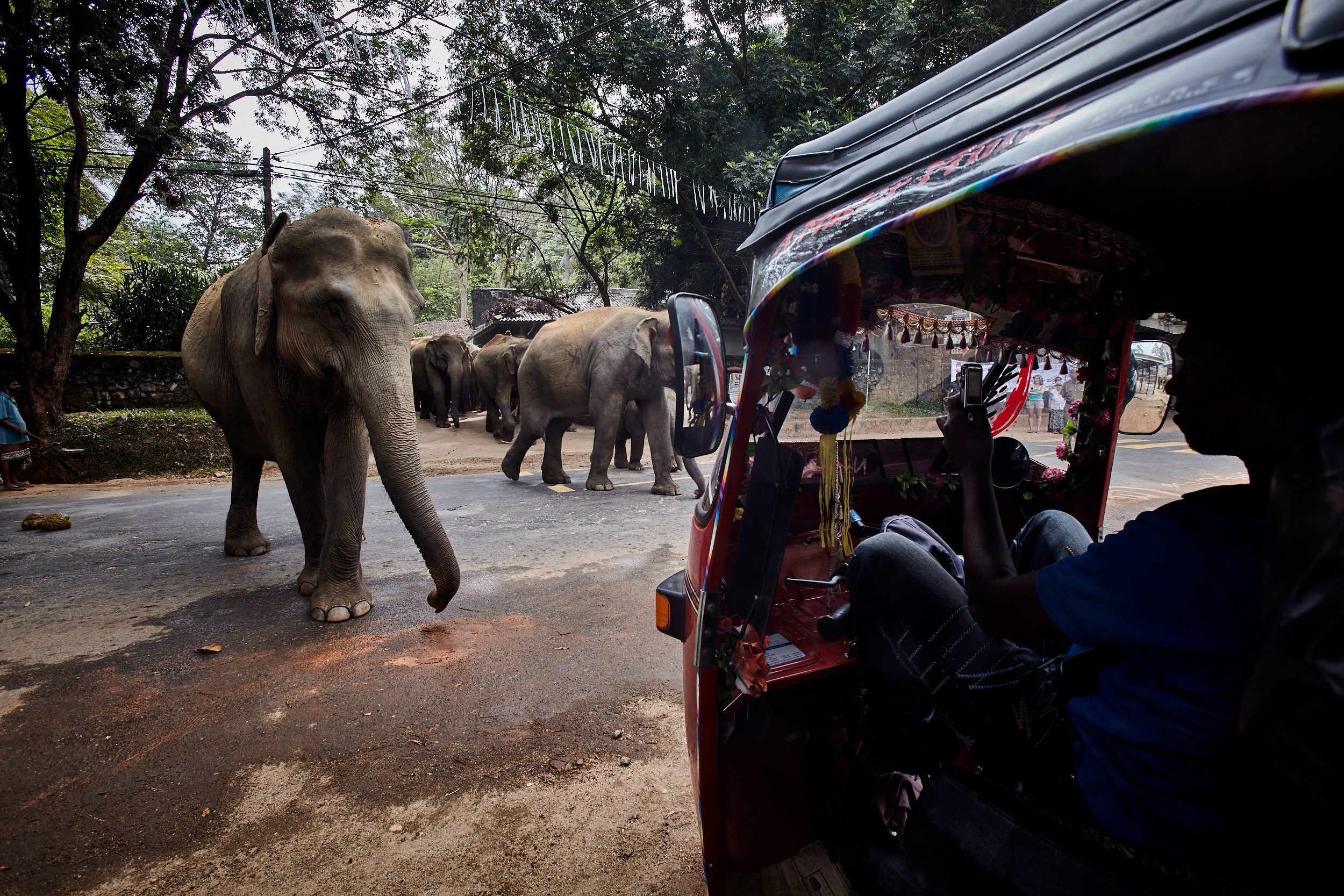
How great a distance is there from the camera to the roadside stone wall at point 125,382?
1275cm

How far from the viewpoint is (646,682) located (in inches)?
137

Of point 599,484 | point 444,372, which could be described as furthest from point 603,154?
point 444,372

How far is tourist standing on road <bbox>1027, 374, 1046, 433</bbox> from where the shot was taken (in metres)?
3.22

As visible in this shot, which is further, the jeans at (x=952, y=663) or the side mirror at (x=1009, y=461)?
the side mirror at (x=1009, y=461)

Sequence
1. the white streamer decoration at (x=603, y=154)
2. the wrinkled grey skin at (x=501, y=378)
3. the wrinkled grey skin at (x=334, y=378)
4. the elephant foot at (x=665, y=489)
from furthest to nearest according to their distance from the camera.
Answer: the wrinkled grey skin at (x=501, y=378)
the white streamer decoration at (x=603, y=154)
the elephant foot at (x=665, y=489)
the wrinkled grey skin at (x=334, y=378)

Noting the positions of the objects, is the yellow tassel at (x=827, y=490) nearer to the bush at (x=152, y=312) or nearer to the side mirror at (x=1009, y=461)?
the side mirror at (x=1009, y=461)

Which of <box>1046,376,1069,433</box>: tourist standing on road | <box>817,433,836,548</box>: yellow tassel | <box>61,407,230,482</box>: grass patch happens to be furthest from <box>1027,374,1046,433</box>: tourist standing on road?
<box>61,407,230,482</box>: grass patch

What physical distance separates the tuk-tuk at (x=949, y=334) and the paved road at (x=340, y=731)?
51 cm

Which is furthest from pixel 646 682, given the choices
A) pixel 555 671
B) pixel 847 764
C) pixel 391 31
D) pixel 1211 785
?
pixel 391 31

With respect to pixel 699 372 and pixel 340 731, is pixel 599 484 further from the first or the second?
pixel 699 372

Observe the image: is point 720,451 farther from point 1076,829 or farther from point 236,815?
point 236,815

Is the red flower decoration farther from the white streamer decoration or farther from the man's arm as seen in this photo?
the white streamer decoration

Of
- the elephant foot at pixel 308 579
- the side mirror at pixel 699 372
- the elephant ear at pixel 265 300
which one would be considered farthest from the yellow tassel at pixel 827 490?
the elephant foot at pixel 308 579

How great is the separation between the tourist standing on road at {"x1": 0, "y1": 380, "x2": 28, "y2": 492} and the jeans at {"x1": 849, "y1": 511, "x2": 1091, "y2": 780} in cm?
1221
